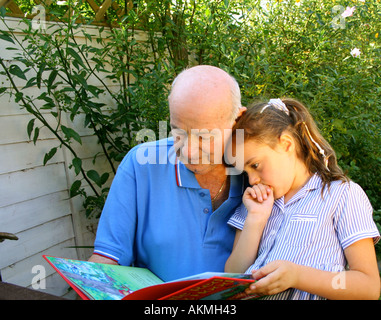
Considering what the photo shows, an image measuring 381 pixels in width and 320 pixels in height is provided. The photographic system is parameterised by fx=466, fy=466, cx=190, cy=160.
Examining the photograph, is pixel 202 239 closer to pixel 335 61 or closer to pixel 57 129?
pixel 57 129

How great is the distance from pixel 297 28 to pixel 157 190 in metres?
1.65

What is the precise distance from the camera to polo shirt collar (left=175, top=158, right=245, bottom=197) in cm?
176

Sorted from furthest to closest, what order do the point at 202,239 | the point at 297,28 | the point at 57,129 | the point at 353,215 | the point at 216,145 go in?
1. the point at 297,28
2. the point at 57,129
3. the point at 202,239
4. the point at 216,145
5. the point at 353,215

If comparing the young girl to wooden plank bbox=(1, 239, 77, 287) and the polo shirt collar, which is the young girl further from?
wooden plank bbox=(1, 239, 77, 287)

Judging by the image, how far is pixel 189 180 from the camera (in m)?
1.76

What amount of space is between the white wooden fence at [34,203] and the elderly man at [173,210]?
2.39 feet

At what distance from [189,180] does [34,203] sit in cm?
112

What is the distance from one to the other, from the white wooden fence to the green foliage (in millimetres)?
86

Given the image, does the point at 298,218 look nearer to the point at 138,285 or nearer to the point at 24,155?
the point at 138,285

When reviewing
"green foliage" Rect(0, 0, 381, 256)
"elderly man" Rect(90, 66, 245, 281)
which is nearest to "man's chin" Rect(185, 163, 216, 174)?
"elderly man" Rect(90, 66, 245, 281)

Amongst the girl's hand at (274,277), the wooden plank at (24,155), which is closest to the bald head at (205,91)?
the girl's hand at (274,277)

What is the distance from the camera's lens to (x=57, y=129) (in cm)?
265

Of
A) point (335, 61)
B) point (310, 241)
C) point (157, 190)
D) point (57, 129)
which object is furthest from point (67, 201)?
point (335, 61)

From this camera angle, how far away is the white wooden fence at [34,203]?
2.34 metres
